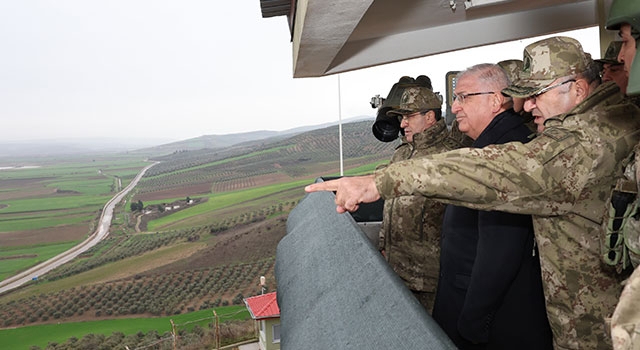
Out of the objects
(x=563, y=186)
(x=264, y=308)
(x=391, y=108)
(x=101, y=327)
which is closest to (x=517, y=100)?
(x=563, y=186)

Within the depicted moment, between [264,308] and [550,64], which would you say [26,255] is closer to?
[264,308]

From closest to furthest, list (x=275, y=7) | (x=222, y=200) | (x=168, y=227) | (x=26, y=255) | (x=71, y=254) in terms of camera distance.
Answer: (x=275, y=7) → (x=71, y=254) → (x=26, y=255) → (x=168, y=227) → (x=222, y=200)

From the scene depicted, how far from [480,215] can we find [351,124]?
93.3 ft

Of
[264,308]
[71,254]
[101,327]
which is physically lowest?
[101,327]

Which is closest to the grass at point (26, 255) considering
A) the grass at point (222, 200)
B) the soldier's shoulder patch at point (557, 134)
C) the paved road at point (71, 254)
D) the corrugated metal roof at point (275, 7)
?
the paved road at point (71, 254)

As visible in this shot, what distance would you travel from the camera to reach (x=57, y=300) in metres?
30.0

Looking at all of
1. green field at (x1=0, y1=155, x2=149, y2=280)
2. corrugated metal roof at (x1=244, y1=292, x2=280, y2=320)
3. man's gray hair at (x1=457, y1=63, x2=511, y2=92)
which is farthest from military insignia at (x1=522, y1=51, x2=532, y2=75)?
green field at (x1=0, y1=155, x2=149, y2=280)

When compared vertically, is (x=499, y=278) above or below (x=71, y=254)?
above

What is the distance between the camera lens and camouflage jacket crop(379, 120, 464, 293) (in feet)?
6.94

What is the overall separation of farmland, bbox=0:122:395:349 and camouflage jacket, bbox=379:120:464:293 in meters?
20.6

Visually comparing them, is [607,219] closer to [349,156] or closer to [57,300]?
[349,156]

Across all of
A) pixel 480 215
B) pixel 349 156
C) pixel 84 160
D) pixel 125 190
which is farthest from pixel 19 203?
pixel 480 215

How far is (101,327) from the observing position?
27422mm

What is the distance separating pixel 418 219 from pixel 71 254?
126 ft
